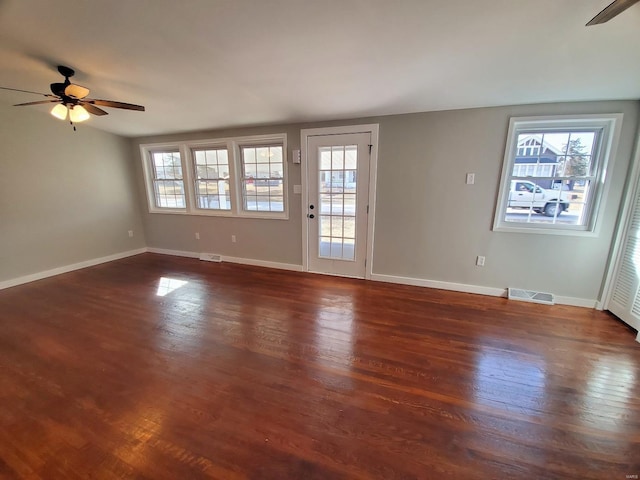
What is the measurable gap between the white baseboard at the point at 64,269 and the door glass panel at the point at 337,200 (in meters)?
3.87

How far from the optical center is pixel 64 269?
12.6 ft

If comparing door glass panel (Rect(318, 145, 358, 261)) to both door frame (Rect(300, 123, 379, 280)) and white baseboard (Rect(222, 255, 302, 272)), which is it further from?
white baseboard (Rect(222, 255, 302, 272))

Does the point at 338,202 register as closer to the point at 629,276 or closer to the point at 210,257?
the point at 210,257

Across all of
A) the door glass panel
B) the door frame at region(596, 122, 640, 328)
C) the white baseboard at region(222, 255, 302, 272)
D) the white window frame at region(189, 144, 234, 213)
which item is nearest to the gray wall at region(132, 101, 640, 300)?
the door frame at region(596, 122, 640, 328)

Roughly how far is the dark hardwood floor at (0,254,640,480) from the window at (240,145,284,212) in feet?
5.70

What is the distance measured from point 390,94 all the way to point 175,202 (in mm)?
4220

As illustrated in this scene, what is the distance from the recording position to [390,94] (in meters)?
2.57

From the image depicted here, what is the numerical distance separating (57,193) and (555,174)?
6.68 m

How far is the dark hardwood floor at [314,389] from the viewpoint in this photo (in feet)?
3.99

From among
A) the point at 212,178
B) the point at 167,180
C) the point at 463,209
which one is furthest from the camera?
the point at 167,180

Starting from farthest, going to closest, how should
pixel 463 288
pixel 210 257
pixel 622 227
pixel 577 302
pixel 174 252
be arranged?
pixel 174 252 → pixel 210 257 → pixel 463 288 → pixel 577 302 → pixel 622 227

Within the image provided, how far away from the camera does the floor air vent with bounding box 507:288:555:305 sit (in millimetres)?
2842

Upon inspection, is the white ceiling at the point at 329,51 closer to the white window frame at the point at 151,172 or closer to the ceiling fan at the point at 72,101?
the ceiling fan at the point at 72,101

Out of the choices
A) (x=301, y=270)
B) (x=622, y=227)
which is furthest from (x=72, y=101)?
(x=622, y=227)
